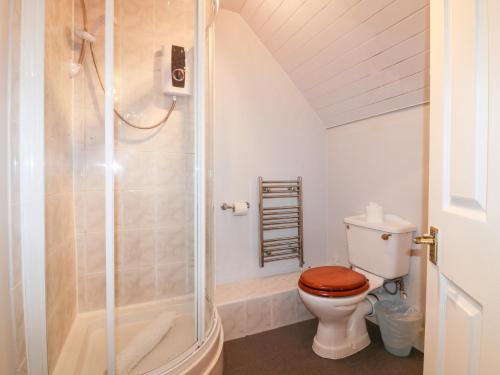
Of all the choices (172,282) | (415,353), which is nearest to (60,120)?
(172,282)

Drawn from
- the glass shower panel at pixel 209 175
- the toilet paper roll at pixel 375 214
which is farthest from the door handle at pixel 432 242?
the toilet paper roll at pixel 375 214

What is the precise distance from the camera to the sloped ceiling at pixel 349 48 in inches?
56.0

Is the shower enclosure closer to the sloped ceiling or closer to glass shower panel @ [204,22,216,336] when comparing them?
glass shower panel @ [204,22,216,336]

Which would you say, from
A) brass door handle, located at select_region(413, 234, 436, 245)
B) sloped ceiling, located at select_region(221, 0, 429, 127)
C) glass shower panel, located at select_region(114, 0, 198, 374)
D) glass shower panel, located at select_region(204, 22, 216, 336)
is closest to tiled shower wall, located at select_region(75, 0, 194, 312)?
glass shower panel, located at select_region(114, 0, 198, 374)

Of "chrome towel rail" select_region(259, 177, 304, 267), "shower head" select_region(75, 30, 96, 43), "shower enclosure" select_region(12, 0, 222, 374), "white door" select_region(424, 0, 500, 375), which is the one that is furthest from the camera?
"chrome towel rail" select_region(259, 177, 304, 267)

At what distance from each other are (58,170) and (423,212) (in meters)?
2.07

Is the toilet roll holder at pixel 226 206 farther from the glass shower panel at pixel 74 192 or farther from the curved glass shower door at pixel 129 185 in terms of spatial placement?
the glass shower panel at pixel 74 192

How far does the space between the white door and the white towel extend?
117 cm

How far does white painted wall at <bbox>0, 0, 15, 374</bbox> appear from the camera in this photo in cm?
74

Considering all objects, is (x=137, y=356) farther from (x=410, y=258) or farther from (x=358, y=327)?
(x=410, y=258)

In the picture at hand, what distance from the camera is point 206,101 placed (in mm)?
1464

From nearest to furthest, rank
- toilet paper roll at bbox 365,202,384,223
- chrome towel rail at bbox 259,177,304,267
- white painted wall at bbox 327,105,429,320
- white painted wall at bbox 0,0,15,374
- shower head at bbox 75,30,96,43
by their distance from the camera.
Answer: white painted wall at bbox 0,0,15,374 < shower head at bbox 75,30,96,43 < white painted wall at bbox 327,105,429,320 < toilet paper roll at bbox 365,202,384,223 < chrome towel rail at bbox 259,177,304,267

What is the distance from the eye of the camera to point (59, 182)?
127 cm

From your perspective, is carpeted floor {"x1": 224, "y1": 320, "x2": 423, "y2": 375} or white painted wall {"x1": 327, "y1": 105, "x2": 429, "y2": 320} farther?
white painted wall {"x1": 327, "y1": 105, "x2": 429, "y2": 320}
